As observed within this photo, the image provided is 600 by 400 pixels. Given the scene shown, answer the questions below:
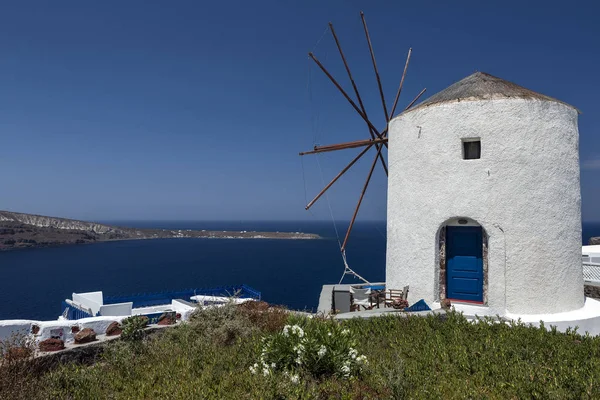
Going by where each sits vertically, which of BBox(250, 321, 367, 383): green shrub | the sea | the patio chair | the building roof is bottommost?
the sea

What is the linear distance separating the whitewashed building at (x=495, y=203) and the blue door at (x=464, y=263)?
2 cm

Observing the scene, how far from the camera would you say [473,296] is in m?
10.0

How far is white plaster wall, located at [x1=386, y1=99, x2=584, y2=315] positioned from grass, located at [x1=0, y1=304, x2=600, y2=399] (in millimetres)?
2532

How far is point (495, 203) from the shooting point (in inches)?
377

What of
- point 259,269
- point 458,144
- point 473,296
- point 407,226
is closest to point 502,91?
point 458,144

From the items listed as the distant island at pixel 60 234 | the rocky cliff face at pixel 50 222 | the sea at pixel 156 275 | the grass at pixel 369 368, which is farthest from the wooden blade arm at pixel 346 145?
the rocky cliff face at pixel 50 222

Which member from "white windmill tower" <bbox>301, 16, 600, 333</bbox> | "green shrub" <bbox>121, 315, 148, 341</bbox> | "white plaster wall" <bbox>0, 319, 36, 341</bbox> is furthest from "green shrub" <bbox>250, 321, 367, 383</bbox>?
"white windmill tower" <bbox>301, 16, 600, 333</bbox>

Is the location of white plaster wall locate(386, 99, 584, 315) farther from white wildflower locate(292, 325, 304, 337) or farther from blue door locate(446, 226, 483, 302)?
white wildflower locate(292, 325, 304, 337)

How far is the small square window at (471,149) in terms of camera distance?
33.1 ft

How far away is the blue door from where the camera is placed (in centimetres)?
999

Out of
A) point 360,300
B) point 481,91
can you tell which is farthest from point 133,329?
point 481,91

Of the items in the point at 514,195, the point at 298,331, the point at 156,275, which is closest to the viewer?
the point at 298,331

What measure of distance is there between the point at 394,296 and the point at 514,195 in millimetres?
3814

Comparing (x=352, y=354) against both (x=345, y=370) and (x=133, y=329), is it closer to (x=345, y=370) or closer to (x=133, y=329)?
(x=345, y=370)
